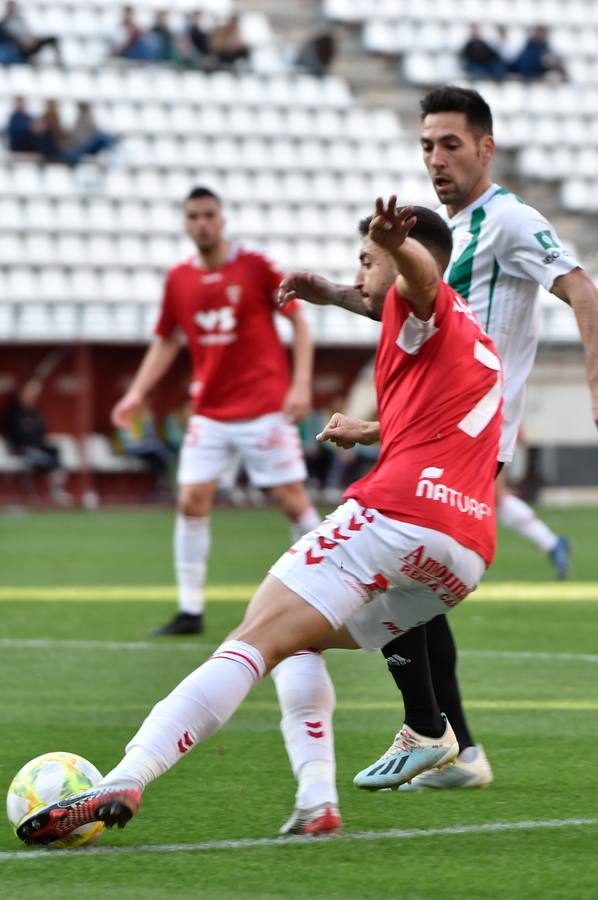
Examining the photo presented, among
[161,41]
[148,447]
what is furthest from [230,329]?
[161,41]

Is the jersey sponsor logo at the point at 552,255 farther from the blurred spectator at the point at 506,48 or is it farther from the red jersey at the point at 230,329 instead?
the blurred spectator at the point at 506,48

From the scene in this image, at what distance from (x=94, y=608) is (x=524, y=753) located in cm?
512

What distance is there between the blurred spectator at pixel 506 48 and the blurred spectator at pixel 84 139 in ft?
25.4

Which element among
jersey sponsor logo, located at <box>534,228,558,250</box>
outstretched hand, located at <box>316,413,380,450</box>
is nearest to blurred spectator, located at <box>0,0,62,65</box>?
jersey sponsor logo, located at <box>534,228,558,250</box>

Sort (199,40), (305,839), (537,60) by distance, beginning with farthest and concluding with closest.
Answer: (537,60), (199,40), (305,839)

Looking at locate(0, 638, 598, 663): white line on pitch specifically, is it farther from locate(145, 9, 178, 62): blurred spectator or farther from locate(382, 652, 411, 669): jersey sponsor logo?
locate(145, 9, 178, 62): blurred spectator

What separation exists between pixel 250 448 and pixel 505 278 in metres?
4.11

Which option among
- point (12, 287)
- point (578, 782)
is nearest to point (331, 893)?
point (578, 782)

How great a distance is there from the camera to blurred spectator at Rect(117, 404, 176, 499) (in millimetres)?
21688

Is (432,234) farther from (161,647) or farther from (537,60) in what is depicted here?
(537,60)

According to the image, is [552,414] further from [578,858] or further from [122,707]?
[578,858]

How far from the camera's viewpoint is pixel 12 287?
22.0 m

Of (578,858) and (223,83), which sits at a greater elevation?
(223,83)

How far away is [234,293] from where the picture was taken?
917 centimetres
